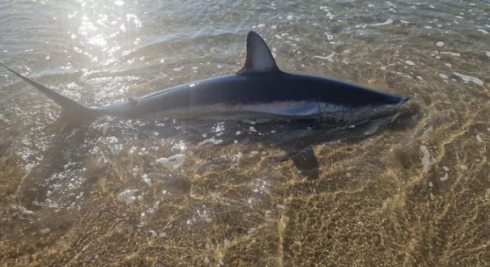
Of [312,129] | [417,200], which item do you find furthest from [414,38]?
[417,200]

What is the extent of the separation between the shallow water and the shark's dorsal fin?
0.86 meters

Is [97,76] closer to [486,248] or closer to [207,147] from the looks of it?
[207,147]

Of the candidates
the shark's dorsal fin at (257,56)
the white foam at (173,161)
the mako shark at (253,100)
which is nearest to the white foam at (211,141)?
the white foam at (173,161)

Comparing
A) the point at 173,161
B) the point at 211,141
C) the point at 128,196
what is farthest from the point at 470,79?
the point at 128,196

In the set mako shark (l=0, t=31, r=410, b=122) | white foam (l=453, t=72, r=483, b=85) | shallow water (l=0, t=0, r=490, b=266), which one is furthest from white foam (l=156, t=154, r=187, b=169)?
white foam (l=453, t=72, r=483, b=85)

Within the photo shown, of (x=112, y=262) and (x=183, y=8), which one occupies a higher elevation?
(x=183, y=8)

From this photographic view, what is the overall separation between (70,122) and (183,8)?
6.22 m

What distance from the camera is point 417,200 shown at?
420cm

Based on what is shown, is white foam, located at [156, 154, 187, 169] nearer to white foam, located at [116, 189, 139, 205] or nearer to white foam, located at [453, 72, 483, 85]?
white foam, located at [116, 189, 139, 205]

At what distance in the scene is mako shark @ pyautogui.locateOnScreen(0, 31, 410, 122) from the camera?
5504 millimetres

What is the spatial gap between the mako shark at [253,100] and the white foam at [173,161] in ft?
2.97

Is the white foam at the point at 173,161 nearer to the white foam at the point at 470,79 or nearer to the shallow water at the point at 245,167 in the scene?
the shallow water at the point at 245,167

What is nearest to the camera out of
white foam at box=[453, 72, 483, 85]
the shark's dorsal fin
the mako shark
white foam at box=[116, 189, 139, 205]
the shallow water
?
the shallow water

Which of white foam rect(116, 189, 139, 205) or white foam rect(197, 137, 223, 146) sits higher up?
white foam rect(116, 189, 139, 205)
